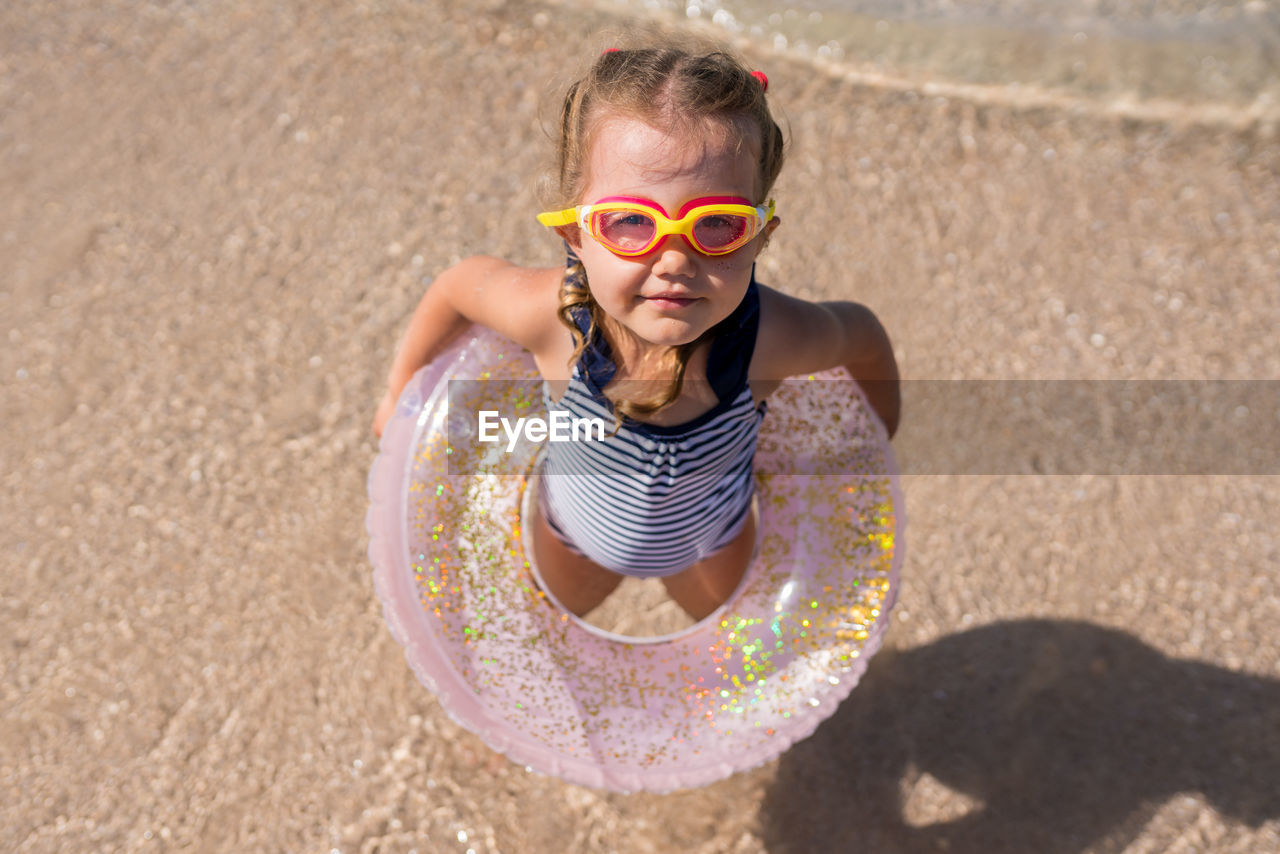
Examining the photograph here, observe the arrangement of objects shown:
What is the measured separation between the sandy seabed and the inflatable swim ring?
0.43 m

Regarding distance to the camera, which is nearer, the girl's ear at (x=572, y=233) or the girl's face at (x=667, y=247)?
the girl's face at (x=667, y=247)

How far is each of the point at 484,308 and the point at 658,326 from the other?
0.44 meters

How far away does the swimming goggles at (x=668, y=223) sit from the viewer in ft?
4.27

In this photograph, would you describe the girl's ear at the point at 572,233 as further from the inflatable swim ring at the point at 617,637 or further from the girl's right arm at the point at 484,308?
the inflatable swim ring at the point at 617,637

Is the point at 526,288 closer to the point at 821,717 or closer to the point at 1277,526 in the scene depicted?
the point at 821,717

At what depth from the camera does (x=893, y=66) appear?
3316 mm

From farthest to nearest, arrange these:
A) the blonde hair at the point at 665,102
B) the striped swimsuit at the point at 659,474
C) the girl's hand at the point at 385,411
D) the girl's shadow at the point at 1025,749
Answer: the girl's shadow at the point at 1025,749, the girl's hand at the point at 385,411, the striped swimsuit at the point at 659,474, the blonde hair at the point at 665,102

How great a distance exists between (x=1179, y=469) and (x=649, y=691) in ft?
5.04

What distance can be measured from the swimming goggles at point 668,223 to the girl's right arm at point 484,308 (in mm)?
290

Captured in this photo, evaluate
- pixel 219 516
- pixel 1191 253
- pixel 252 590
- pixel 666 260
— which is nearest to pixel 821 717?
pixel 666 260

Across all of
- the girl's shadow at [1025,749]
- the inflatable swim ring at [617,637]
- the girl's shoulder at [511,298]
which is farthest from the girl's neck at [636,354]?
the girl's shadow at [1025,749]

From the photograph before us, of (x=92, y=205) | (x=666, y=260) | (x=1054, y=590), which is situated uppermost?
(x=666, y=260)

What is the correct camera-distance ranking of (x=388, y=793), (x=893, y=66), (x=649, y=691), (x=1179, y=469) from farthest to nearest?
(x=893, y=66) → (x=1179, y=469) → (x=388, y=793) → (x=649, y=691)

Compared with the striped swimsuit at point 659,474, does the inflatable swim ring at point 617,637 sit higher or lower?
lower
